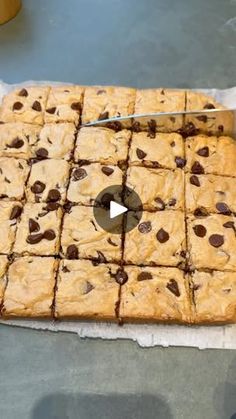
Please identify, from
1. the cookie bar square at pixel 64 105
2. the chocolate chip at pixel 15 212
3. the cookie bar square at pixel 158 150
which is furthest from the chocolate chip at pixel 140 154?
the chocolate chip at pixel 15 212

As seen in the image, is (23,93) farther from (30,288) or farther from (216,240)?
(216,240)

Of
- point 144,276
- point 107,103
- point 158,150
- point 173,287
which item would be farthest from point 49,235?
point 107,103

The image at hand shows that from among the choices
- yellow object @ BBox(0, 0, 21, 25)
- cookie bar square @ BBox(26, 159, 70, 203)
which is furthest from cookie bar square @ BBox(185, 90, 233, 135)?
yellow object @ BBox(0, 0, 21, 25)

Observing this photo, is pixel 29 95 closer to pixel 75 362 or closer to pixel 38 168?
pixel 38 168

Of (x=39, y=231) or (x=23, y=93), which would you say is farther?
(x=23, y=93)

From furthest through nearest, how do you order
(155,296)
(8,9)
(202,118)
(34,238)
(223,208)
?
(8,9)
(202,118)
(223,208)
(34,238)
(155,296)

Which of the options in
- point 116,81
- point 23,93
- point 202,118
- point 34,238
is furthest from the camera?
point 116,81
